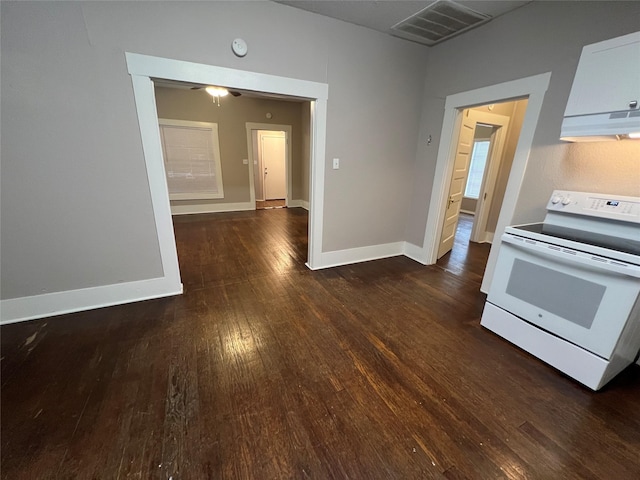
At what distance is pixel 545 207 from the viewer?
86.0 inches

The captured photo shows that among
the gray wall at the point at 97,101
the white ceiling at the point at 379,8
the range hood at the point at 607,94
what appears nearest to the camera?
the range hood at the point at 607,94

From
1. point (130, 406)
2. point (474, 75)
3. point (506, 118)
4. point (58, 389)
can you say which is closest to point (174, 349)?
point (130, 406)

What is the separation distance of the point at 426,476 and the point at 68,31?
3.48m

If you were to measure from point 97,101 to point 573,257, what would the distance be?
11.6 ft

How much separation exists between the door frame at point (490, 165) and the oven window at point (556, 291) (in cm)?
261

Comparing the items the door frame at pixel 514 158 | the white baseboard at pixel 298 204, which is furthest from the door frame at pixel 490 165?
the white baseboard at pixel 298 204

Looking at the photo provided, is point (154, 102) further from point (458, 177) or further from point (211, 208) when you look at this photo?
point (211, 208)

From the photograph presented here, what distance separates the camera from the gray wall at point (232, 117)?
5500 millimetres

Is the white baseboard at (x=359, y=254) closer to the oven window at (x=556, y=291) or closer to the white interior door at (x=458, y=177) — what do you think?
the white interior door at (x=458, y=177)

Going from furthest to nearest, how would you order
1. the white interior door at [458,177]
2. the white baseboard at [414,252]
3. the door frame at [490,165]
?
1. the door frame at [490,165]
2. the white baseboard at [414,252]
3. the white interior door at [458,177]

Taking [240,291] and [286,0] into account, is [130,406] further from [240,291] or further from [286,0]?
[286,0]

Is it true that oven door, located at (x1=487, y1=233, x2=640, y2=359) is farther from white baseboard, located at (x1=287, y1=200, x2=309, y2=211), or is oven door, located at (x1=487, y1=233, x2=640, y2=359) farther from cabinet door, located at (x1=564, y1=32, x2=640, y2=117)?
white baseboard, located at (x1=287, y1=200, x2=309, y2=211)

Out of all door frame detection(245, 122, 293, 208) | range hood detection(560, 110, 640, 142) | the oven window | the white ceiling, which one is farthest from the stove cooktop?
door frame detection(245, 122, 293, 208)

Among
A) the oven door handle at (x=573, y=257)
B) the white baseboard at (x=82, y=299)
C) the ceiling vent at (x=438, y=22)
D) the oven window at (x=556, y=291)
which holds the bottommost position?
the white baseboard at (x=82, y=299)
